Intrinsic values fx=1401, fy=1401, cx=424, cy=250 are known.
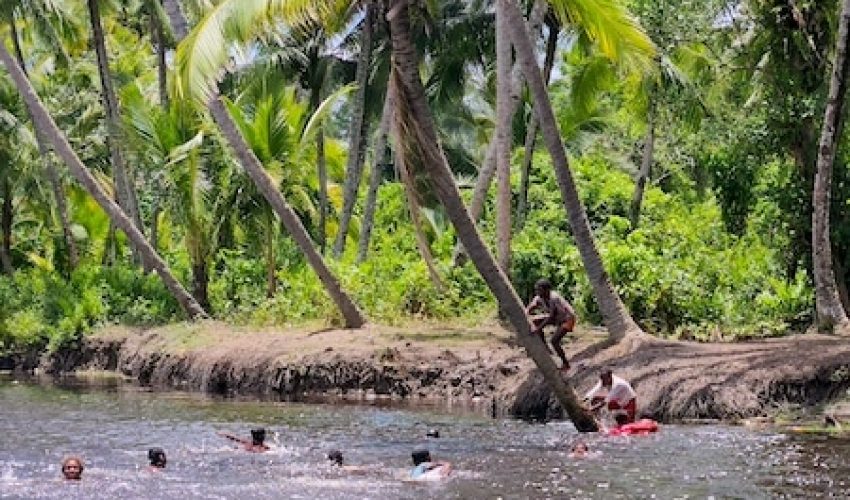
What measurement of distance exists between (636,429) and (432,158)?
180 inches

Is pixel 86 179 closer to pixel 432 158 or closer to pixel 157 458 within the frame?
pixel 157 458

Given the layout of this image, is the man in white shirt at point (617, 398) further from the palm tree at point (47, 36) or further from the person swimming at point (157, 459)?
the palm tree at point (47, 36)

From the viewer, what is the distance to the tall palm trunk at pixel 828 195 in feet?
69.5

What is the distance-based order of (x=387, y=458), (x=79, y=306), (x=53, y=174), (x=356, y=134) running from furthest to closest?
(x=53, y=174) < (x=356, y=134) < (x=79, y=306) < (x=387, y=458)

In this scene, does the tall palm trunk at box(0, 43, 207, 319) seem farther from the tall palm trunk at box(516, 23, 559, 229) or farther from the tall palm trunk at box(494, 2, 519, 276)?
the tall palm trunk at box(494, 2, 519, 276)

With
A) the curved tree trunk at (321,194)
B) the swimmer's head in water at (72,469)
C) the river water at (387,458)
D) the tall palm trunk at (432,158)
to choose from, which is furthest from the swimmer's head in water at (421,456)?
the curved tree trunk at (321,194)

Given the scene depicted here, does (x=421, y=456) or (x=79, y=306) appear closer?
(x=421, y=456)

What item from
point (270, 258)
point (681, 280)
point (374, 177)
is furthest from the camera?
point (374, 177)

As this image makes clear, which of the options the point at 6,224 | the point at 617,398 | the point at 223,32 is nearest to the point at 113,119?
the point at 6,224

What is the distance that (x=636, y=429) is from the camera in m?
18.1

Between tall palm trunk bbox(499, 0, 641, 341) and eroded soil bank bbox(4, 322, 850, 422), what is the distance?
2.44 feet

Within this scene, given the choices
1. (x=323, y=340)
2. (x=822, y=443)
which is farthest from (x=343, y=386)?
(x=822, y=443)

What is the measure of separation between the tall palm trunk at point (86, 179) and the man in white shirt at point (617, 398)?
1450 centimetres

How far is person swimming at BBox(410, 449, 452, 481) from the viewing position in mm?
15281
